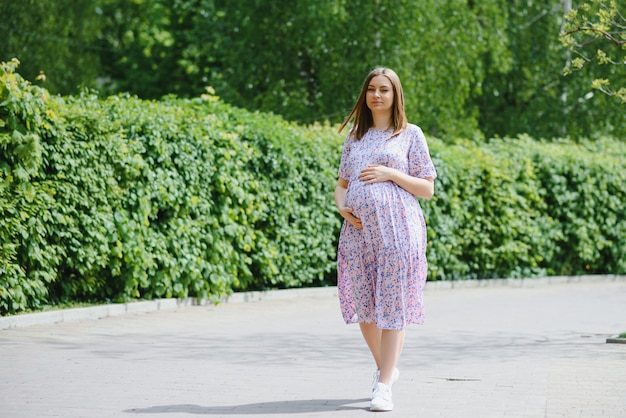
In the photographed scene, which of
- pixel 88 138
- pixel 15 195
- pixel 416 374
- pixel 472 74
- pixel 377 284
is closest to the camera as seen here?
pixel 377 284

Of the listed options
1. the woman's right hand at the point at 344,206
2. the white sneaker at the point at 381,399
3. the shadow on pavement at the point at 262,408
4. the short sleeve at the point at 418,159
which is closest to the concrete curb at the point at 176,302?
the shadow on pavement at the point at 262,408

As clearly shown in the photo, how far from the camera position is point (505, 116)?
40281mm

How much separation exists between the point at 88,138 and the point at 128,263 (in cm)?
155

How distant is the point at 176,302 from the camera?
553 inches

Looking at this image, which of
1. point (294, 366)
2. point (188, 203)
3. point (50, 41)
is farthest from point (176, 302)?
point (50, 41)

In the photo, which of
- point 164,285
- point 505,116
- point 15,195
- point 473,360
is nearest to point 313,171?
point 164,285

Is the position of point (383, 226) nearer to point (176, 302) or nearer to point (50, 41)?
point (176, 302)

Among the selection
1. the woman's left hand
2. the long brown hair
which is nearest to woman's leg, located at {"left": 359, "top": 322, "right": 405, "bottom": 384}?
the woman's left hand

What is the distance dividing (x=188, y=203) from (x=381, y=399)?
7.40 metres

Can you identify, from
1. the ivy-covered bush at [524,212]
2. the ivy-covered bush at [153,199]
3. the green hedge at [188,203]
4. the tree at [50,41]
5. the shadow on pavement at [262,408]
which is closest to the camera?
the shadow on pavement at [262,408]

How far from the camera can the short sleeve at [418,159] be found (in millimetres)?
7418

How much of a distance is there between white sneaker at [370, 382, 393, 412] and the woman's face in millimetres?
1805

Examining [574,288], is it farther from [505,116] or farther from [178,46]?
[178,46]

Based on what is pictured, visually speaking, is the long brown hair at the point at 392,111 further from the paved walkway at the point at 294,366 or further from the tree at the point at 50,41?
the tree at the point at 50,41
